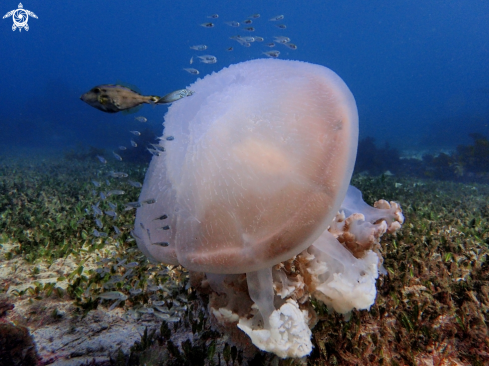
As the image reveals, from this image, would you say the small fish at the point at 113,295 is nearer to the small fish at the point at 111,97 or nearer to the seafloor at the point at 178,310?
the seafloor at the point at 178,310

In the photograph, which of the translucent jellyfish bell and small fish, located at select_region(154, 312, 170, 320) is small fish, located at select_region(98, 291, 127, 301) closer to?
small fish, located at select_region(154, 312, 170, 320)

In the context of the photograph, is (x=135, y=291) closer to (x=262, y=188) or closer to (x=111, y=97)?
(x=111, y=97)

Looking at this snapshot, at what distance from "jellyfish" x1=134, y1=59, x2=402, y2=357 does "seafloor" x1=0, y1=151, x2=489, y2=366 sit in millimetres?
483

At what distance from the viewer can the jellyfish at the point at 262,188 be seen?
5.90ft

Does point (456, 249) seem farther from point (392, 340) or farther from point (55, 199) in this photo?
point (55, 199)

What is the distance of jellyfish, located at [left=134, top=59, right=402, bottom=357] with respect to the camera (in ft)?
5.90

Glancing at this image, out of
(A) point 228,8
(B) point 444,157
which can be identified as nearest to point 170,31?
(A) point 228,8

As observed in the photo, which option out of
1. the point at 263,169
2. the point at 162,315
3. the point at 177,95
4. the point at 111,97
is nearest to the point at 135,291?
the point at 162,315

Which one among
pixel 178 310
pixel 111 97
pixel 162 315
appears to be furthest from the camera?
pixel 178 310

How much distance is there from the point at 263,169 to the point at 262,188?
123 mm

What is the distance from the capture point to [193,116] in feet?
7.20

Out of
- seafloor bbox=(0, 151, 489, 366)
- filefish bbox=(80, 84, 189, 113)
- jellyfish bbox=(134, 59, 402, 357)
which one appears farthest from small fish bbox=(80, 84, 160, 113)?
seafloor bbox=(0, 151, 489, 366)

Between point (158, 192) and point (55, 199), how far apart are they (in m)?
6.57

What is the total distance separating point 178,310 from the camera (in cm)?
328
